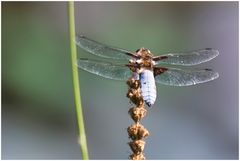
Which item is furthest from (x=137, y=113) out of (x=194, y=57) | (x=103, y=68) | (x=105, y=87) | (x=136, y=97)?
(x=105, y=87)

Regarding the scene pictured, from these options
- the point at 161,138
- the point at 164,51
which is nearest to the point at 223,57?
the point at 164,51

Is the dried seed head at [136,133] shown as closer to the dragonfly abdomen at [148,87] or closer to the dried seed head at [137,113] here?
the dried seed head at [137,113]

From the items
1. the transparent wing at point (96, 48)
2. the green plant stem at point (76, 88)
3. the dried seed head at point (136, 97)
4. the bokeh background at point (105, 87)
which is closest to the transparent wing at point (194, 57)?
the transparent wing at point (96, 48)

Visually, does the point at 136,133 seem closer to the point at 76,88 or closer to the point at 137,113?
the point at 137,113

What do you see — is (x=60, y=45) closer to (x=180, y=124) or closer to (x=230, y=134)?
(x=180, y=124)

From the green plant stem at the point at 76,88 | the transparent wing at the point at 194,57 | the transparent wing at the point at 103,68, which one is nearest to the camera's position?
the green plant stem at the point at 76,88

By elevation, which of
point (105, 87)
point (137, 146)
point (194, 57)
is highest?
point (194, 57)
